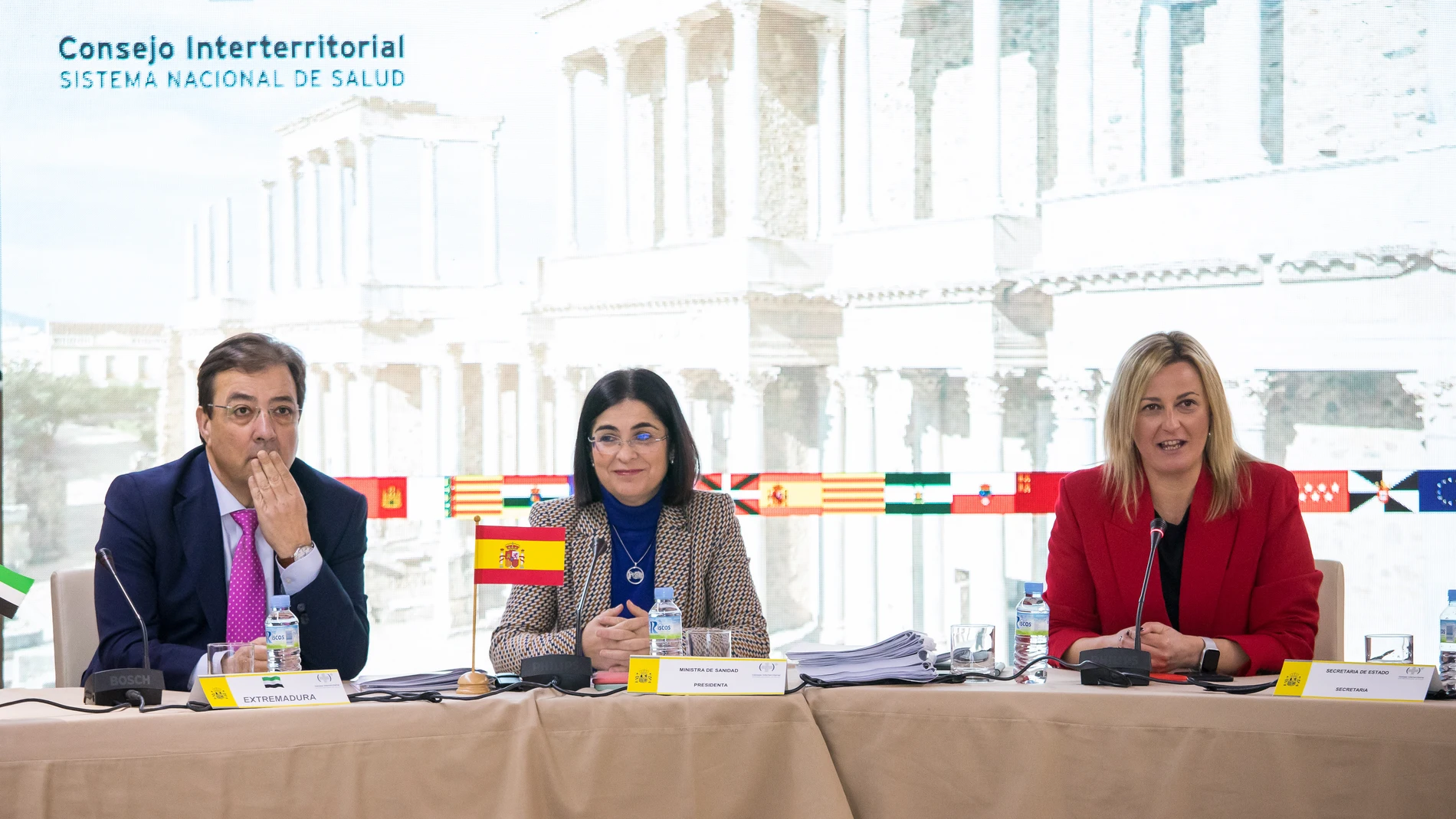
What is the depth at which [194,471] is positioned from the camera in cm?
175

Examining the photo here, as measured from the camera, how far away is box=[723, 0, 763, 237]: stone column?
15.4ft

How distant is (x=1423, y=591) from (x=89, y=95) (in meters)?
5.49

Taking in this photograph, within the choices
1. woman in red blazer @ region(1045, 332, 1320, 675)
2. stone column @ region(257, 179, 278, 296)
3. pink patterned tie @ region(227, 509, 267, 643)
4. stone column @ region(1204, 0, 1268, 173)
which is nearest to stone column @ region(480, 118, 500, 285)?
stone column @ region(257, 179, 278, 296)

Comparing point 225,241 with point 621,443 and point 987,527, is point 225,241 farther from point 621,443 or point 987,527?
point 987,527

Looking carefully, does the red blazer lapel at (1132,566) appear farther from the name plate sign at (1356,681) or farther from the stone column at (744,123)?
the stone column at (744,123)

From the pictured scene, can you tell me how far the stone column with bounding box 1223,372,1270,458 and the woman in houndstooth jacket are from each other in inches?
121

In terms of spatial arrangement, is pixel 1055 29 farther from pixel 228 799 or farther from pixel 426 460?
pixel 228 799

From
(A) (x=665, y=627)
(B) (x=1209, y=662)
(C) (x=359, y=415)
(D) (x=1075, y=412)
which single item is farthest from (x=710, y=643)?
(C) (x=359, y=415)

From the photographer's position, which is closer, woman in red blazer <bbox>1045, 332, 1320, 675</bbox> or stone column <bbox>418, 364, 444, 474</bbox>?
woman in red blazer <bbox>1045, 332, 1320, 675</bbox>

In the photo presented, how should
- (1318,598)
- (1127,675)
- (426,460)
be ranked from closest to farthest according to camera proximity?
1. (1127,675)
2. (1318,598)
3. (426,460)

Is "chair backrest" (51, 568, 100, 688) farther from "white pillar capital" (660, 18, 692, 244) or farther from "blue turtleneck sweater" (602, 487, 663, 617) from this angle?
"white pillar capital" (660, 18, 692, 244)

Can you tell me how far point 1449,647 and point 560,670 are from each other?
119 centimetres

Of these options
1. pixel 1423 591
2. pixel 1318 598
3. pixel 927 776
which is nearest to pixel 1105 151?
pixel 1423 591

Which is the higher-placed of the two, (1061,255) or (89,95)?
(89,95)
